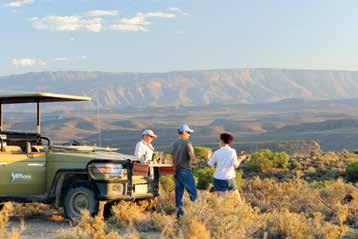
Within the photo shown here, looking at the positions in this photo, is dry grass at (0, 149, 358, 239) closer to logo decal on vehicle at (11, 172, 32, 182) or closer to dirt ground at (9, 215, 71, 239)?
dirt ground at (9, 215, 71, 239)

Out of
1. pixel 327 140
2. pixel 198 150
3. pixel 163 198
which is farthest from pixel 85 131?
pixel 163 198

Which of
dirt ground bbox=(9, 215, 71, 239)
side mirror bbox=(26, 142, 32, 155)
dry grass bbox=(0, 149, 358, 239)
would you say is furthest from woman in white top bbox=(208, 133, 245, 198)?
side mirror bbox=(26, 142, 32, 155)

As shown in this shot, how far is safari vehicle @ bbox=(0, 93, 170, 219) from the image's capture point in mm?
11680

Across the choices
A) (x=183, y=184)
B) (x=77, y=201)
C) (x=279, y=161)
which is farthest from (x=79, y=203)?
(x=279, y=161)

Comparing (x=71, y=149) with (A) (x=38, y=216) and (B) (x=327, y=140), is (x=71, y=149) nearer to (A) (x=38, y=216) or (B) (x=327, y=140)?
(A) (x=38, y=216)

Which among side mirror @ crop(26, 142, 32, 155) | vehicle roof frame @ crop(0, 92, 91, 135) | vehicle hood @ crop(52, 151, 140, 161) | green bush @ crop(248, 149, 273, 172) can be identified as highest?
vehicle roof frame @ crop(0, 92, 91, 135)

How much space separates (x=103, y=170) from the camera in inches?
459

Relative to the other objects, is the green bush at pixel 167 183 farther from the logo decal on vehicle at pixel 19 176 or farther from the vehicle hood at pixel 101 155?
the logo decal on vehicle at pixel 19 176

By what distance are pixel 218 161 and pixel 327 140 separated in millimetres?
96453

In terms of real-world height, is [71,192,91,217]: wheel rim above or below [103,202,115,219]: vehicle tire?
above

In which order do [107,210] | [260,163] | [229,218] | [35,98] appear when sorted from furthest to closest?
[260,163] → [35,98] → [107,210] → [229,218]

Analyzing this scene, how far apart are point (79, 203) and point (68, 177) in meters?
0.49

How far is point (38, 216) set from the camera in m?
13.3

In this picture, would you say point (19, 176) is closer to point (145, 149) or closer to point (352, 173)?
point (145, 149)
